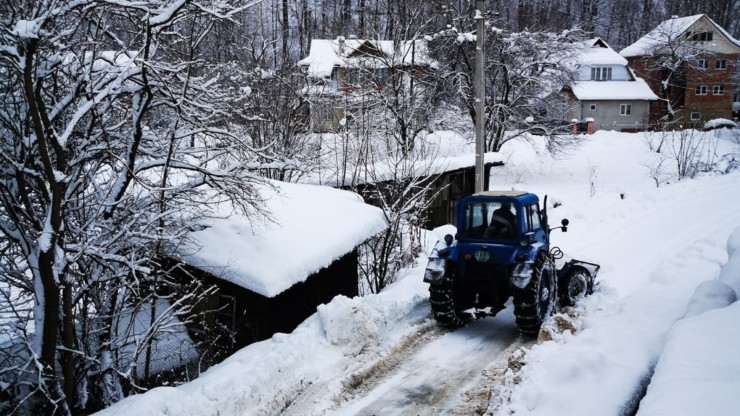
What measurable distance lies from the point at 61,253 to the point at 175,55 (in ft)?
Answer: 16.1

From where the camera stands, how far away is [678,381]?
194 inches

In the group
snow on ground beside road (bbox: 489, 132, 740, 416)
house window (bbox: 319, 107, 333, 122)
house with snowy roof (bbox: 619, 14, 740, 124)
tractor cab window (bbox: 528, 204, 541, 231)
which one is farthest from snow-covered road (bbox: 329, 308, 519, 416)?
house with snowy roof (bbox: 619, 14, 740, 124)

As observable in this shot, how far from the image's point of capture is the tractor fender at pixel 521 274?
8.34m

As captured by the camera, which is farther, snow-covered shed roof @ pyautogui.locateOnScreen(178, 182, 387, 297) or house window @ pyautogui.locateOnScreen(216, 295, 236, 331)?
house window @ pyautogui.locateOnScreen(216, 295, 236, 331)

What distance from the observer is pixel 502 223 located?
9289 millimetres

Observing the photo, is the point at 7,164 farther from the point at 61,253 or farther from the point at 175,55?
the point at 175,55

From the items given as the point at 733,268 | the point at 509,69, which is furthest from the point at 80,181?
the point at 509,69

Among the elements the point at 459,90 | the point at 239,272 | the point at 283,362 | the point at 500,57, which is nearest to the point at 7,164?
the point at 239,272

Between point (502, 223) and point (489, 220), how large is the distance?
238mm

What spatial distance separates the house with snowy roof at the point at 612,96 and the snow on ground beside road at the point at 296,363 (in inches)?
1763

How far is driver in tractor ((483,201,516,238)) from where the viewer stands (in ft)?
30.3

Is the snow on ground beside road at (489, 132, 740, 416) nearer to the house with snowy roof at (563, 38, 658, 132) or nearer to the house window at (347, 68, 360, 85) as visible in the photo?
the house window at (347, 68, 360, 85)

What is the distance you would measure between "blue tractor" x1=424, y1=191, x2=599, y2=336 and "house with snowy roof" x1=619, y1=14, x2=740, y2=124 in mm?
47868

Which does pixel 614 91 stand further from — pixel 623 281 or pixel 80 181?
pixel 80 181
